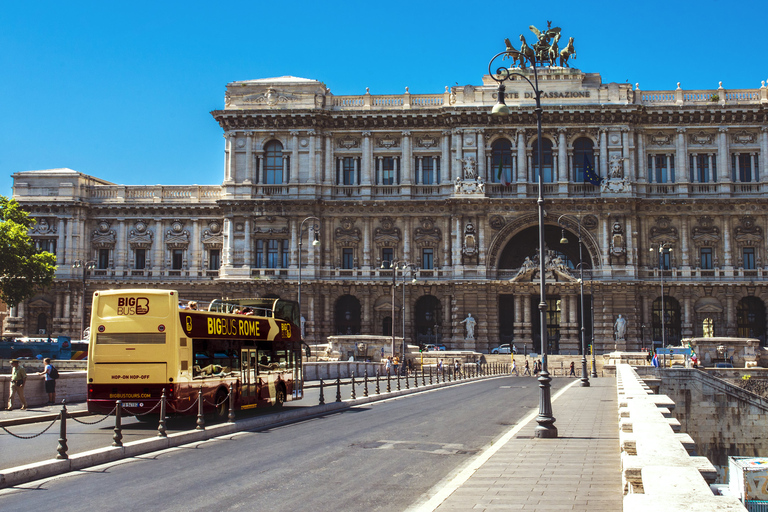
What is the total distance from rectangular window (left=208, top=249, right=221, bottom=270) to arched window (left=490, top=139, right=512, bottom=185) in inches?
1000

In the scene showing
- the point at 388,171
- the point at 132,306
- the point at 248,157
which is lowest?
the point at 132,306

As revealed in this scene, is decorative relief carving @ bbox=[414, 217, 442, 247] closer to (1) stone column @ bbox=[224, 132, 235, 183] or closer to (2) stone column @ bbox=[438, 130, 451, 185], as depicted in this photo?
(2) stone column @ bbox=[438, 130, 451, 185]

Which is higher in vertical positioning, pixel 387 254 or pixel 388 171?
pixel 388 171

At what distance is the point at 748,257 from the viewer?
6238cm

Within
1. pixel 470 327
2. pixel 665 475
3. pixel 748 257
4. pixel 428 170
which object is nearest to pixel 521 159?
pixel 428 170

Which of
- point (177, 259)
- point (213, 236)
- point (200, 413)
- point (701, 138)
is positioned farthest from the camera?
Answer: point (177, 259)

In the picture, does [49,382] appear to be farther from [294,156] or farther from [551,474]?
[294,156]

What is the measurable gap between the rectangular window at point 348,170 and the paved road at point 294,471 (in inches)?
1758

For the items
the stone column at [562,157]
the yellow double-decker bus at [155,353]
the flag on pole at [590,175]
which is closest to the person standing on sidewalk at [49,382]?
the yellow double-decker bus at [155,353]

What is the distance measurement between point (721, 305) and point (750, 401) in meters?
20.3

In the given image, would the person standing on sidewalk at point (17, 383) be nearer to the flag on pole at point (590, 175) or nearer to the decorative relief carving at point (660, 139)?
the flag on pole at point (590, 175)

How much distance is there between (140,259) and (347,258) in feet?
63.6

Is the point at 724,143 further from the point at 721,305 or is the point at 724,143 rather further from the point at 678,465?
the point at 678,465

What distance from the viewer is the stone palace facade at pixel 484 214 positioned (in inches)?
2435
